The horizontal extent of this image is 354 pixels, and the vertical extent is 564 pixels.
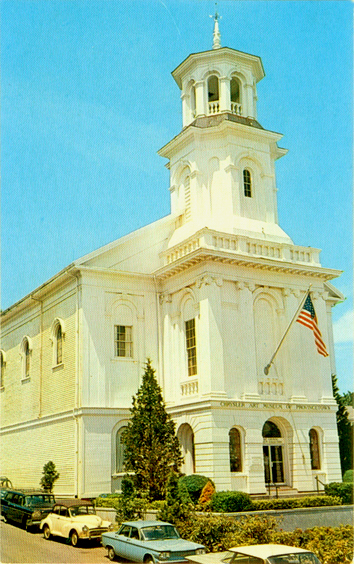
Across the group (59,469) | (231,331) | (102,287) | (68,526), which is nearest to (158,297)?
(102,287)

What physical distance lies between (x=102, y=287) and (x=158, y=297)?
3155mm

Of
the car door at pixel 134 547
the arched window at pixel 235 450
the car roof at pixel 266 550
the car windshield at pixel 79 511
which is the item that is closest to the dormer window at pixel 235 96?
the arched window at pixel 235 450

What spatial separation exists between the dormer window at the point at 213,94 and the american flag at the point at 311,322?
42.1 ft

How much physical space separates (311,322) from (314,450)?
6.51 metres

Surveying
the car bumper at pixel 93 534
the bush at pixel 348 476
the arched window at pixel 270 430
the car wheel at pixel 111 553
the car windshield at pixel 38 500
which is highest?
the arched window at pixel 270 430

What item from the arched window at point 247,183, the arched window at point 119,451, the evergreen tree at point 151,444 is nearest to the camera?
the evergreen tree at point 151,444

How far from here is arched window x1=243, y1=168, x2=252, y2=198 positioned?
3419 centimetres

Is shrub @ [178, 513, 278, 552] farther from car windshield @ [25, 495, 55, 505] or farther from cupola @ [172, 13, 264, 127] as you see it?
cupola @ [172, 13, 264, 127]

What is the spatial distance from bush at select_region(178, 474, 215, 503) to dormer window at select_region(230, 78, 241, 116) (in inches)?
779

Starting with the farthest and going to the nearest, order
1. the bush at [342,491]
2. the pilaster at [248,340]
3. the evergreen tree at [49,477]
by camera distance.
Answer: the evergreen tree at [49,477], the pilaster at [248,340], the bush at [342,491]

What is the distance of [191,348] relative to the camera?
99.8 feet

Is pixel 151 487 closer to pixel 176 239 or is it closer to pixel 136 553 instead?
pixel 136 553

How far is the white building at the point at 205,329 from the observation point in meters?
28.9

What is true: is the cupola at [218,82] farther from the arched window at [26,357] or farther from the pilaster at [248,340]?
the arched window at [26,357]
